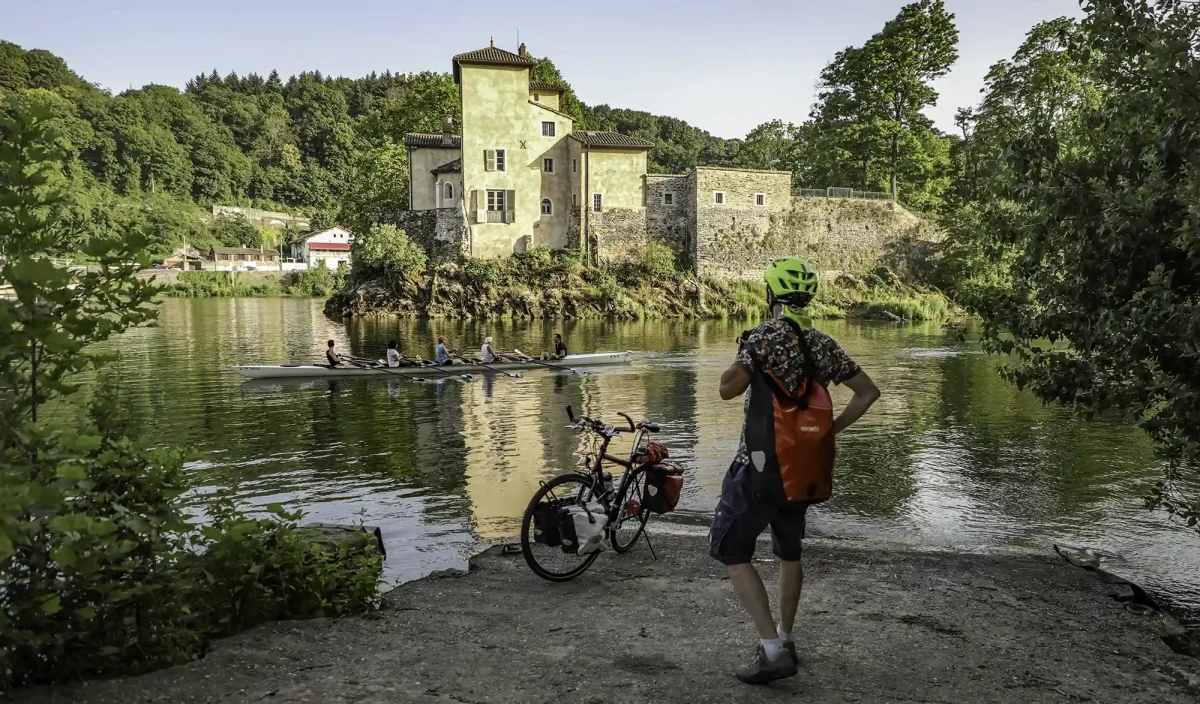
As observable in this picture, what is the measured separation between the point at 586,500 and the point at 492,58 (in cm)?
5152

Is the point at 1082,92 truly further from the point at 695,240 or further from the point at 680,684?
the point at 680,684

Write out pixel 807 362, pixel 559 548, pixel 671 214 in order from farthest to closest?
pixel 671 214, pixel 559 548, pixel 807 362

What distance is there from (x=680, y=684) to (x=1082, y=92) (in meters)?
45.1

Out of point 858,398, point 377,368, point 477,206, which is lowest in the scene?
point 377,368

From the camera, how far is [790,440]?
4.34 m

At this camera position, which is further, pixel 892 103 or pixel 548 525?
pixel 892 103

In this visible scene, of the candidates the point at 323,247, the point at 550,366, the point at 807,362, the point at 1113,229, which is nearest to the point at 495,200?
the point at 550,366

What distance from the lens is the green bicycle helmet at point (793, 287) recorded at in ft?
15.0

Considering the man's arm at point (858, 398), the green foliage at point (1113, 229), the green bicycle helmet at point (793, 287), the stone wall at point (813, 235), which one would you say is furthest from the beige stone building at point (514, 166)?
the man's arm at point (858, 398)

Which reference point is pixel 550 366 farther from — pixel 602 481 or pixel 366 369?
pixel 602 481

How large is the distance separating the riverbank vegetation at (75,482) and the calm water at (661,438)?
397 cm

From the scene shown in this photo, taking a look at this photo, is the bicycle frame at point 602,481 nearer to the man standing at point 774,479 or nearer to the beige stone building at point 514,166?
the man standing at point 774,479

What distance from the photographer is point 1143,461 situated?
14.7 metres

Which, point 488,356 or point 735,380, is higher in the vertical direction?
point 735,380
